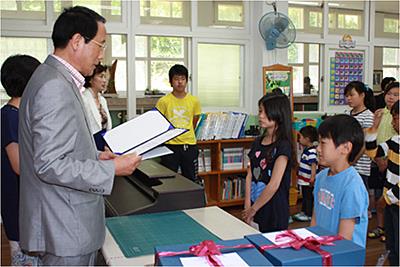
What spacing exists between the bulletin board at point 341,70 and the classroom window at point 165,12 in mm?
2045

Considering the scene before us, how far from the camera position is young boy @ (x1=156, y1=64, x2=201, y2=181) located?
4.17 meters

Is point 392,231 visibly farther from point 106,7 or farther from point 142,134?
point 106,7

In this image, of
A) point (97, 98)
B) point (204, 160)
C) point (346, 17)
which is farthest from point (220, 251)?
point (346, 17)

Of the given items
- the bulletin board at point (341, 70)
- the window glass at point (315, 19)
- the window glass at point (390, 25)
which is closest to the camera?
the window glass at point (315, 19)

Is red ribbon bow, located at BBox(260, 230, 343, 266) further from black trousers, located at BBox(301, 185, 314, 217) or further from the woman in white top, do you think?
black trousers, located at BBox(301, 185, 314, 217)

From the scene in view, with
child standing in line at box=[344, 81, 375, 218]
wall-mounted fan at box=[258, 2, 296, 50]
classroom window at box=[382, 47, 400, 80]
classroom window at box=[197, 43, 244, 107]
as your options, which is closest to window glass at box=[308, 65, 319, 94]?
wall-mounted fan at box=[258, 2, 296, 50]

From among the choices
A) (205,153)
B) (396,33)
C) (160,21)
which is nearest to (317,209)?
(205,153)

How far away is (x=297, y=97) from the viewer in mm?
5535

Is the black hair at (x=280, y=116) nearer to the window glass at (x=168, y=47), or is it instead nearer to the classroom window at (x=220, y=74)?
the classroom window at (x=220, y=74)

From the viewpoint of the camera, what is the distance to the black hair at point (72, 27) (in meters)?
1.41

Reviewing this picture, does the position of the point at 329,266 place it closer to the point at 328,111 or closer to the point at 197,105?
the point at 197,105

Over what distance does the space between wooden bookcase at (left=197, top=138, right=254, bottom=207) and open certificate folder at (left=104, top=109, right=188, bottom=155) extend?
9.23 feet

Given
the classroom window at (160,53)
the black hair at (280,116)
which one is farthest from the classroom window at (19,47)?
the black hair at (280,116)

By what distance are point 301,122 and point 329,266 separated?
415cm
